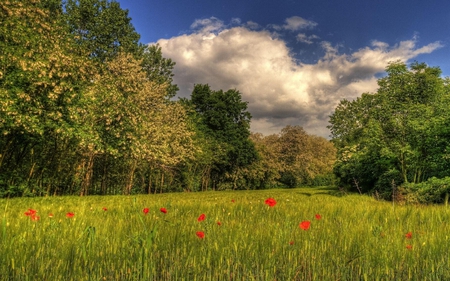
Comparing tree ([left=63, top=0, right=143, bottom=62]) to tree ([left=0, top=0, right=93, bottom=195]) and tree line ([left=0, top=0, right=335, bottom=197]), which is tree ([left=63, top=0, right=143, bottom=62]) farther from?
tree ([left=0, top=0, right=93, bottom=195])

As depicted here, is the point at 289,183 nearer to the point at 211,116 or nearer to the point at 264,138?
the point at 264,138

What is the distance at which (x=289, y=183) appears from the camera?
5800 centimetres

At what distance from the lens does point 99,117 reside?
815 inches

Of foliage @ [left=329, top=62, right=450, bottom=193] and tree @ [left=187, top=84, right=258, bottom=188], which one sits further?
tree @ [left=187, top=84, right=258, bottom=188]

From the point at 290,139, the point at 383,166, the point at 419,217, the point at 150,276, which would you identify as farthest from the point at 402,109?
the point at 290,139

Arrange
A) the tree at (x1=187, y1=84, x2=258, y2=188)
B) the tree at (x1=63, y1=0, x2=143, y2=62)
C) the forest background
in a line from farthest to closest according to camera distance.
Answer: the tree at (x1=187, y1=84, x2=258, y2=188)
the tree at (x1=63, y1=0, x2=143, y2=62)
the forest background

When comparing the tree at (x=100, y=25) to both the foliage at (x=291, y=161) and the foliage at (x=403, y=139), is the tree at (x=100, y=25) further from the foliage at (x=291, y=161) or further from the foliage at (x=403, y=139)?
the foliage at (x=291, y=161)

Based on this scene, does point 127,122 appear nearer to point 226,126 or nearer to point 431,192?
point 431,192

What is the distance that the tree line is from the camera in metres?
14.8

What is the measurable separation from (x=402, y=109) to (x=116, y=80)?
2330 centimetres

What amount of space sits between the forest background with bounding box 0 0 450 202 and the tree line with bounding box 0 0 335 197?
0.33ft

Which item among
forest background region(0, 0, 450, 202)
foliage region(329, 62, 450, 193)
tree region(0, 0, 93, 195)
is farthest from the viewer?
foliage region(329, 62, 450, 193)

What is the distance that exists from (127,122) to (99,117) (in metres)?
2.02

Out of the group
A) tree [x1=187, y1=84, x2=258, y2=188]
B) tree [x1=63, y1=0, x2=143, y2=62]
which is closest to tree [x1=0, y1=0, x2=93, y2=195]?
tree [x1=63, y1=0, x2=143, y2=62]
